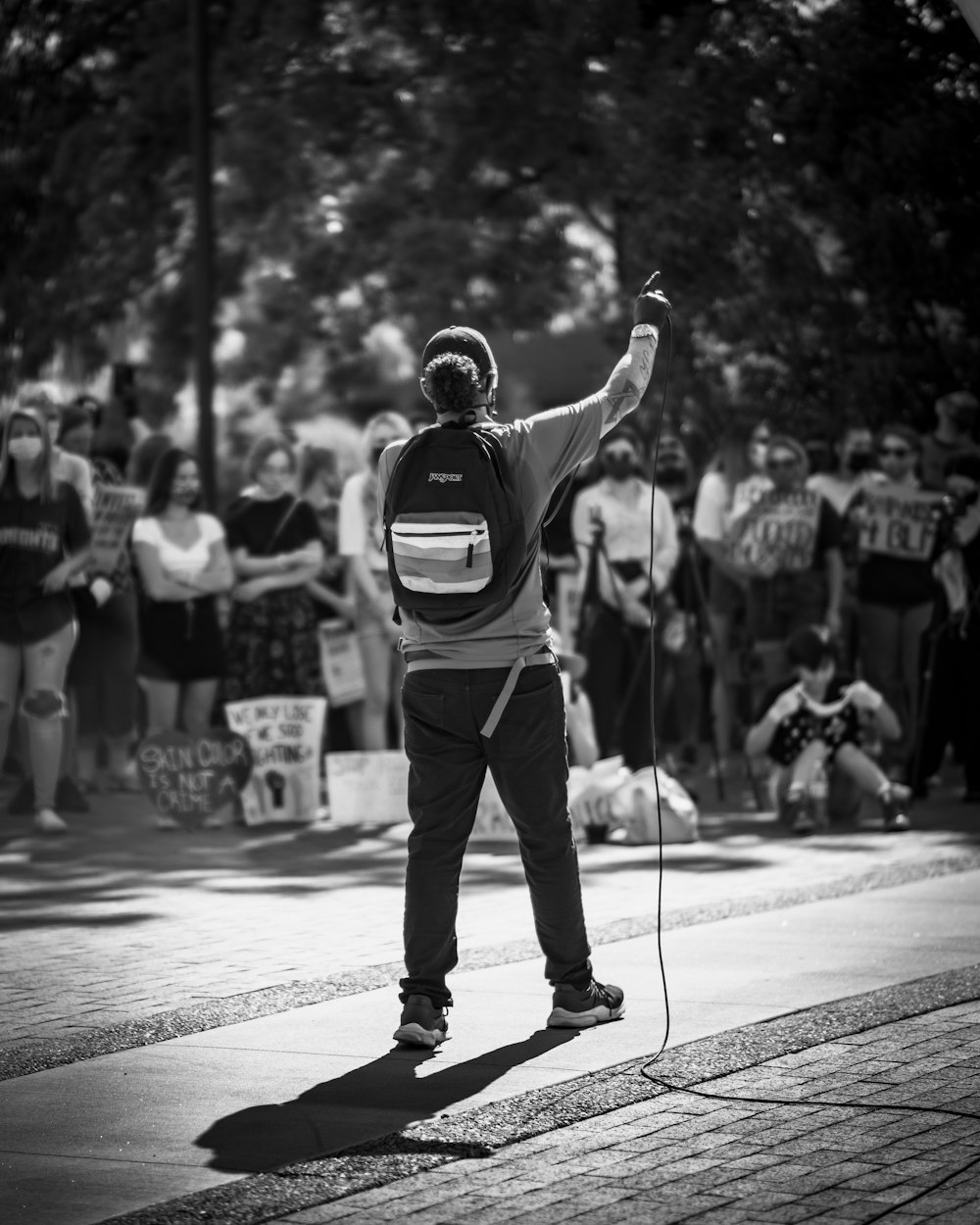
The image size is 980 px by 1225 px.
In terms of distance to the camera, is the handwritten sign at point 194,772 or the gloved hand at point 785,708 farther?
the gloved hand at point 785,708

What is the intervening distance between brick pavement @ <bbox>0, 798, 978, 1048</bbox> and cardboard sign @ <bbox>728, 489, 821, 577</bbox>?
1524mm

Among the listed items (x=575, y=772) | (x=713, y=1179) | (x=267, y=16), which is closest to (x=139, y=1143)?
(x=713, y=1179)

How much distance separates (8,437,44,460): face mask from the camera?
36.0ft

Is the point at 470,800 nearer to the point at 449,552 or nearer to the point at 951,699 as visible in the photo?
the point at 449,552

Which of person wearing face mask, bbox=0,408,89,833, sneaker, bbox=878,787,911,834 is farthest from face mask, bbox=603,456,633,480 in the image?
person wearing face mask, bbox=0,408,89,833

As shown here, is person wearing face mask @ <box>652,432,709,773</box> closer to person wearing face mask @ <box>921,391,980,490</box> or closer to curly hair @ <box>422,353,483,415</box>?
person wearing face mask @ <box>921,391,980,490</box>

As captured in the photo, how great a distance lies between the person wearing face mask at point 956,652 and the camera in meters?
12.5

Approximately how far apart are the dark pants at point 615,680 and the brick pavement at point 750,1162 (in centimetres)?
627

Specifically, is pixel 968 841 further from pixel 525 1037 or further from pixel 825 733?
pixel 525 1037

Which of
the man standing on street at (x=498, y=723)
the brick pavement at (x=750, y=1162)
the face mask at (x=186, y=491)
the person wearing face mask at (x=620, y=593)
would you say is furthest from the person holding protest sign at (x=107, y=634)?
the brick pavement at (x=750, y=1162)

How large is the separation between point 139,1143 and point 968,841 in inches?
254

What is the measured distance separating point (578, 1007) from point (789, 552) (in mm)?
6778

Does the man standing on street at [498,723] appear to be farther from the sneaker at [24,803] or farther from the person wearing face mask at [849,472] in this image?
the person wearing face mask at [849,472]

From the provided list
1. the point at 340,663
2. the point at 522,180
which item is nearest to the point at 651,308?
the point at 340,663
